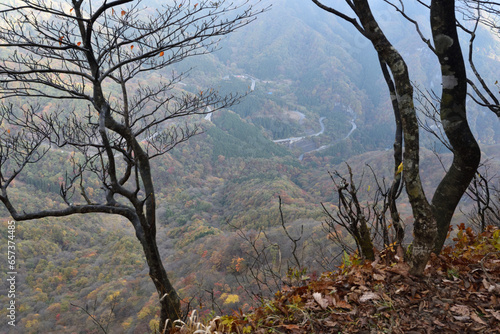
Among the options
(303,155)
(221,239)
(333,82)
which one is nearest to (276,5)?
(333,82)

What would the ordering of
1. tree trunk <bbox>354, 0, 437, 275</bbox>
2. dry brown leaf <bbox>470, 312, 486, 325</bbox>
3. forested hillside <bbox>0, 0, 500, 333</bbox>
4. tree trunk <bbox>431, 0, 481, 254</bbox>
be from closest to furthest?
dry brown leaf <bbox>470, 312, 486, 325</bbox> < tree trunk <bbox>431, 0, 481, 254</bbox> < tree trunk <bbox>354, 0, 437, 275</bbox> < forested hillside <bbox>0, 0, 500, 333</bbox>

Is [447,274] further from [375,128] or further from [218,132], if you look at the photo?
[375,128]

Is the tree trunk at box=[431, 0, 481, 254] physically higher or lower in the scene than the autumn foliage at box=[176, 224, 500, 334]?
higher

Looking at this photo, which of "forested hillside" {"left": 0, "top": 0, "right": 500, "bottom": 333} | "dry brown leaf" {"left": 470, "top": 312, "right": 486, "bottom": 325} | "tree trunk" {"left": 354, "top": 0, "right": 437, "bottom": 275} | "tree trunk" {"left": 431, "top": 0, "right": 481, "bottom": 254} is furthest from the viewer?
"forested hillside" {"left": 0, "top": 0, "right": 500, "bottom": 333}

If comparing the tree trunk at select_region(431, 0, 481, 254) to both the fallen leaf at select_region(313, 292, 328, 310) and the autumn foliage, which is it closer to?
the autumn foliage

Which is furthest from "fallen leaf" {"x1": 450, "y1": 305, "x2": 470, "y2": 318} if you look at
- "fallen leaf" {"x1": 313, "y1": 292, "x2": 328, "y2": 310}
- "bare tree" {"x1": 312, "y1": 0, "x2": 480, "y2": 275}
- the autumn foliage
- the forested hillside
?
the forested hillside

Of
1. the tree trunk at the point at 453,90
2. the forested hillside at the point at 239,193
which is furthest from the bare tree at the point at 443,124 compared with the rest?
the forested hillside at the point at 239,193
